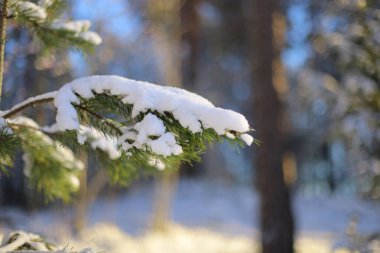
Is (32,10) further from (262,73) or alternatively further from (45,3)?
(262,73)

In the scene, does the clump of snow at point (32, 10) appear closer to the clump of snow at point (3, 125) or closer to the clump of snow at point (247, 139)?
the clump of snow at point (3, 125)

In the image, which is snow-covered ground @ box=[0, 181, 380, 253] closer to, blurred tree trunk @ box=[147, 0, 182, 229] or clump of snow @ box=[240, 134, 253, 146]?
blurred tree trunk @ box=[147, 0, 182, 229]

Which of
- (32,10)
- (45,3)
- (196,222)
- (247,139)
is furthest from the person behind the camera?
(196,222)

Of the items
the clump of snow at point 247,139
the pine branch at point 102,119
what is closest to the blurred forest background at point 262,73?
the pine branch at point 102,119

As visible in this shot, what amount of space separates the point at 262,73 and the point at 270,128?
30.1 inches

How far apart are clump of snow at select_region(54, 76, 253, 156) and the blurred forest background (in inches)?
27.8

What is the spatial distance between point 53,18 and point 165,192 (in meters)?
6.72

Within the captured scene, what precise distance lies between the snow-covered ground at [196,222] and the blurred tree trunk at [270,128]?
0.89 metres

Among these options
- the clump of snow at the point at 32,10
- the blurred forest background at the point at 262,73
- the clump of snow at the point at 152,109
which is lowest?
the clump of snow at the point at 152,109

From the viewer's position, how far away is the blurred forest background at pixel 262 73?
17.5 ft

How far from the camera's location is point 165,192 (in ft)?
29.5

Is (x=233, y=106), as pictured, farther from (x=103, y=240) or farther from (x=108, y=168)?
(x=108, y=168)

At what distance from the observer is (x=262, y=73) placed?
6.17 metres

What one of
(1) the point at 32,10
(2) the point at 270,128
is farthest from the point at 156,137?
(2) the point at 270,128
